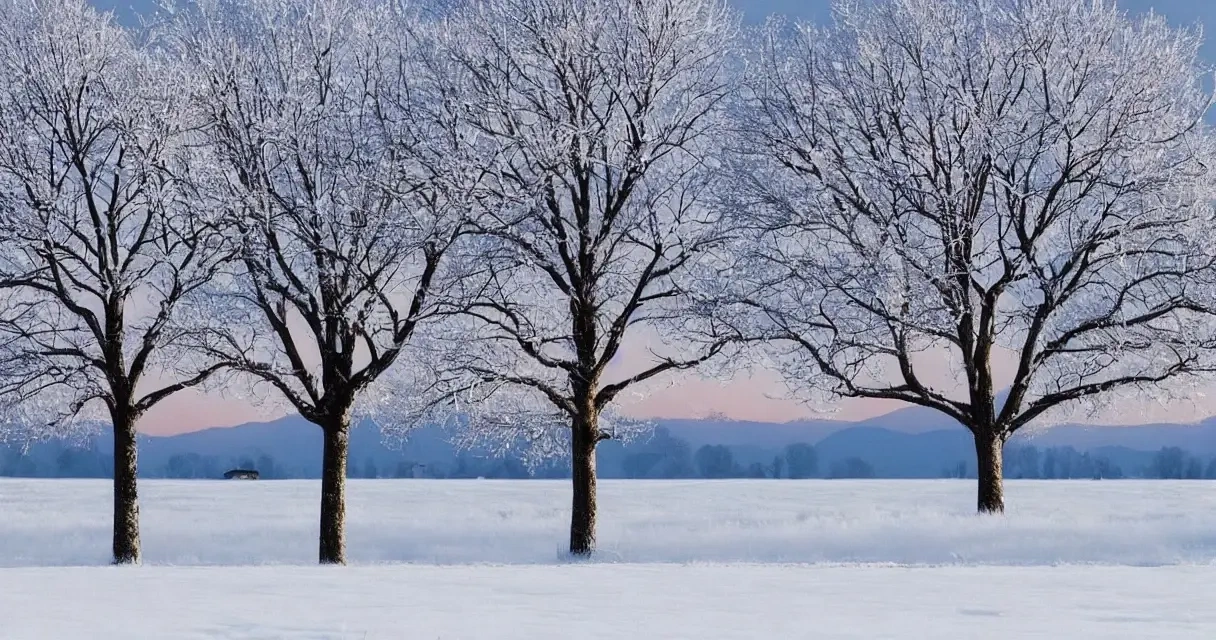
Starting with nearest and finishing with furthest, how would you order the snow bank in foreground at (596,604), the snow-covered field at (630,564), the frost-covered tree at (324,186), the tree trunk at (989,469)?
the snow bank in foreground at (596,604)
the snow-covered field at (630,564)
the frost-covered tree at (324,186)
the tree trunk at (989,469)

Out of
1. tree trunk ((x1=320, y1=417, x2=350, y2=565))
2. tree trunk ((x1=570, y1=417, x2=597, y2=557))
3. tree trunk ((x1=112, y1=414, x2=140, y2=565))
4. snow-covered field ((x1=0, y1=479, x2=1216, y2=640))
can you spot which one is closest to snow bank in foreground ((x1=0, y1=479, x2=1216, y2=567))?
snow-covered field ((x1=0, y1=479, x2=1216, y2=640))

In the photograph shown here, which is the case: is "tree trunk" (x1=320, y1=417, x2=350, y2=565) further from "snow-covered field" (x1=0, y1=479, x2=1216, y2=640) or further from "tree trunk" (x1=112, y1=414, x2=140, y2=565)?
"tree trunk" (x1=112, y1=414, x2=140, y2=565)

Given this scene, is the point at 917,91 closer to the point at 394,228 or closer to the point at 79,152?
the point at 394,228

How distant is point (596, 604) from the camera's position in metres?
11.2

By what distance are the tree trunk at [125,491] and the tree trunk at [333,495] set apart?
3.46 m

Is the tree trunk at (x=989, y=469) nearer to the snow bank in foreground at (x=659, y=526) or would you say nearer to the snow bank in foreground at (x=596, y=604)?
the snow bank in foreground at (x=659, y=526)

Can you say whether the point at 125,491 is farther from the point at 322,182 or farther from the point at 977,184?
the point at 977,184

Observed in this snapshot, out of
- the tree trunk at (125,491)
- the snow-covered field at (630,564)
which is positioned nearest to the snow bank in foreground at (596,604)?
the snow-covered field at (630,564)

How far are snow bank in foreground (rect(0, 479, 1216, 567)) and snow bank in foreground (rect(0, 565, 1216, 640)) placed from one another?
8.06 meters

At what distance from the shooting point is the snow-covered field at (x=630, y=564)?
9.95 m

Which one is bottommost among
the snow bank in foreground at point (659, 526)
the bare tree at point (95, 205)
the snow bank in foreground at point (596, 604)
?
the snow bank in foreground at point (659, 526)

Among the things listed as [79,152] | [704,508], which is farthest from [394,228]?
[704,508]

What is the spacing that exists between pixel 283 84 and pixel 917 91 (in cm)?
1164

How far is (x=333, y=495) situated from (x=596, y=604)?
10405mm
